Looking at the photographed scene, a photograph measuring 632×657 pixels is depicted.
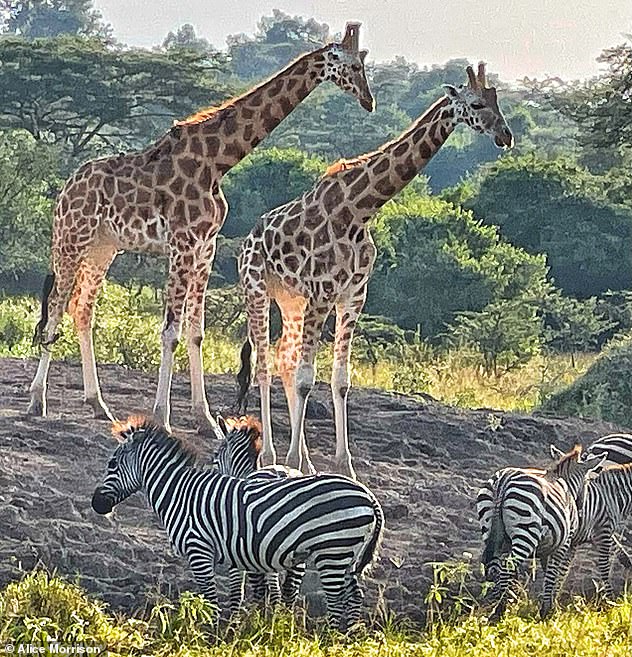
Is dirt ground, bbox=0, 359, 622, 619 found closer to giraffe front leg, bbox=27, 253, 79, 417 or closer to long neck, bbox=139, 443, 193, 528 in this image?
giraffe front leg, bbox=27, 253, 79, 417

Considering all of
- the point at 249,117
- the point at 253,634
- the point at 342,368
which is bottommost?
the point at 253,634

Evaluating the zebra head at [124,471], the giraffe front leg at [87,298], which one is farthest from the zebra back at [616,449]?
the giraffe front leg at [87,298]

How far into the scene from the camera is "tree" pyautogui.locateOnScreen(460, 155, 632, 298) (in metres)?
26.2

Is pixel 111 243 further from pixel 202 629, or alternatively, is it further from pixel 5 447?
pixel 202 629

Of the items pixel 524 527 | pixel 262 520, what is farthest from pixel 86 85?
pixel 262 520

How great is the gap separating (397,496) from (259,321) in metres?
1.46

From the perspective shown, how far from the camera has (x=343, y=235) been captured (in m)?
8.56

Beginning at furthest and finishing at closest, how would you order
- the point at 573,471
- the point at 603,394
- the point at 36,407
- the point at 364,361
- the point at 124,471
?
the point at 364,361
the point at 603,394
the point at 36,407
the point at 573,471
the point at 124,471

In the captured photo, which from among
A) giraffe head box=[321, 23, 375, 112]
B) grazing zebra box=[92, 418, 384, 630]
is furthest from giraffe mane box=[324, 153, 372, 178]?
grazing zebra box=[92, 418, 384, 630]

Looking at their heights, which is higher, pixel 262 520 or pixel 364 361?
pixel 364 361

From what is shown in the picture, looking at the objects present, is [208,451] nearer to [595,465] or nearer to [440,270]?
[595,465]

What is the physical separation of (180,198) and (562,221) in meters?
17.8

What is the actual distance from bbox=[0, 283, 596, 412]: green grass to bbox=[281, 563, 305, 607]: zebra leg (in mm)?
6328

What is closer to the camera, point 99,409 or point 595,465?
point 595,465
